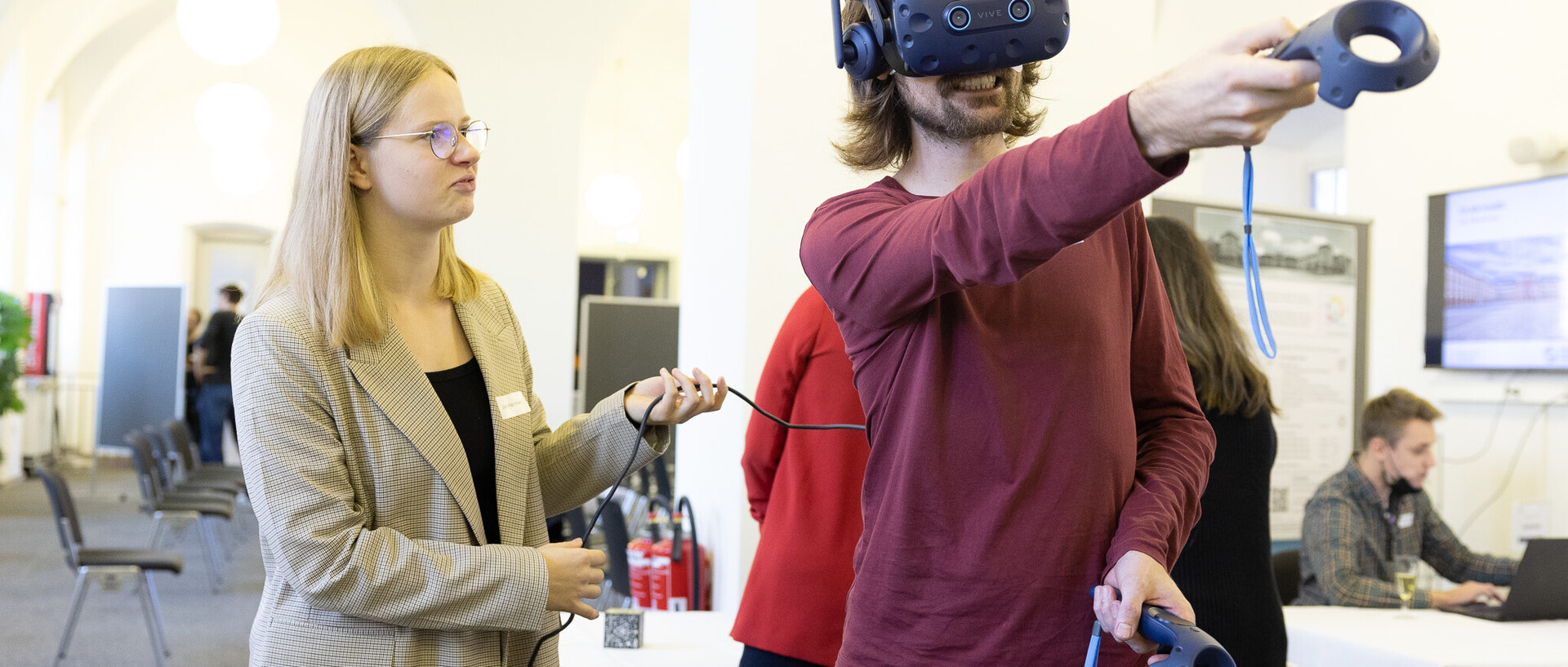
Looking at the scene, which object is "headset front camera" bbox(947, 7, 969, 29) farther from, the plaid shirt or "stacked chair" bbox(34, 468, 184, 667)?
"stacked chair" bbox(34, 468, 184, 667)

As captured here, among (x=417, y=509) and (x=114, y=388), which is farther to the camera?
(x=114, y=388)

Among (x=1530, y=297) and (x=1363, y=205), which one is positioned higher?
(x=1363, y=205)

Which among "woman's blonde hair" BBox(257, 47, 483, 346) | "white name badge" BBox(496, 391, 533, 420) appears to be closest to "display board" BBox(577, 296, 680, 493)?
"white name badge" BBox(496, 391, 533, 420)

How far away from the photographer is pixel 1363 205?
6.05 metres

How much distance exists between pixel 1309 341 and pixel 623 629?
303 centimetres

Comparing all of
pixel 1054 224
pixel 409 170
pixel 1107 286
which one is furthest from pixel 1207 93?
pixel 409 170

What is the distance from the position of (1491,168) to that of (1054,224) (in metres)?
5.66

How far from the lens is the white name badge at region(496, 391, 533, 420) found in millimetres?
1587

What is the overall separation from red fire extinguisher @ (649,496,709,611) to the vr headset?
7.95ft

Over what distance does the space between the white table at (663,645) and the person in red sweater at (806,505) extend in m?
0.13

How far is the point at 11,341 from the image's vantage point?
27.5ft

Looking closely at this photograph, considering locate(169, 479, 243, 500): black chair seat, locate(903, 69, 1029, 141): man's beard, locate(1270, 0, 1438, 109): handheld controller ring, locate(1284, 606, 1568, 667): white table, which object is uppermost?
locate(903, 69, 1029, 141): man's beard

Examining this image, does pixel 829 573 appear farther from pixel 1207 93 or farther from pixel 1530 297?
pixel 1530 297

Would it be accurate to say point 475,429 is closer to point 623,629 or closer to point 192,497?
point 623,629
